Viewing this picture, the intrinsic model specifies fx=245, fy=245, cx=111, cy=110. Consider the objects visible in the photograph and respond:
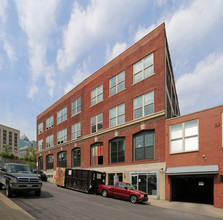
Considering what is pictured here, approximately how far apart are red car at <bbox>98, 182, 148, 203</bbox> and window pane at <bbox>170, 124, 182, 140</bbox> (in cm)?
582

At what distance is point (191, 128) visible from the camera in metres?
20.5

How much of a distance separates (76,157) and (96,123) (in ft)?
25.4

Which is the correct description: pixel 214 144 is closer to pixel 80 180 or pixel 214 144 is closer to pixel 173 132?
pixel 173 132

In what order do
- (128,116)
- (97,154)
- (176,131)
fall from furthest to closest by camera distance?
(97,154) → (128,116) → (176,131)

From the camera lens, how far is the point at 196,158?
64.3 feet

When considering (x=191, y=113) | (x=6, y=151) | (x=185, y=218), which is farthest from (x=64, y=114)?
(x=6, y=151)

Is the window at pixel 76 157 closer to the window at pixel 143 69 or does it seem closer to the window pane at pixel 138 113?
the window pane at pixel 138 113

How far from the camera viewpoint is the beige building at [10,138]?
17084cm

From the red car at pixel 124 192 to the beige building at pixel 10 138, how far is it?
16713 centimetres

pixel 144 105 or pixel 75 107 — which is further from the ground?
pixel 75 107

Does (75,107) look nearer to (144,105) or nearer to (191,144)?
(144,105)

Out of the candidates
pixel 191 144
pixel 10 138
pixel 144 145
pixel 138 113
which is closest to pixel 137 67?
pixel 138 113

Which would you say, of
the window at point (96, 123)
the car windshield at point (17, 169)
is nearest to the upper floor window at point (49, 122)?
the window at point (96, 123)

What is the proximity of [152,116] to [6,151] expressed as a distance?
71.0m
